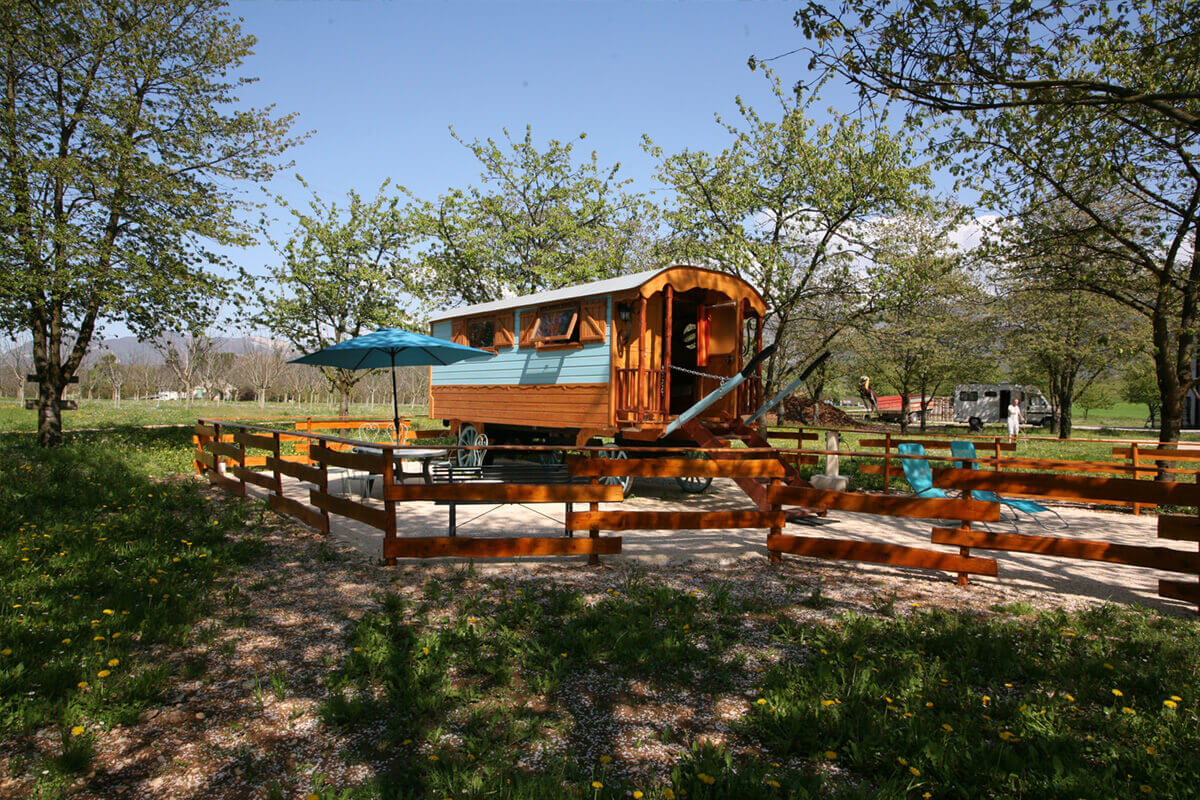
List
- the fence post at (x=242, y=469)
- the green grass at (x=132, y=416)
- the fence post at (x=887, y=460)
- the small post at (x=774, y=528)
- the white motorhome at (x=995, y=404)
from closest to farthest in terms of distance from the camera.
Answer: the small post at (x=774, y=528), the fence post at (x=887, y=460), the fence post at (x=242, y=469), the green grass at (x=132, y=416), the white motorhome at (x=995, y=404)

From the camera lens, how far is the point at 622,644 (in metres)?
4.03

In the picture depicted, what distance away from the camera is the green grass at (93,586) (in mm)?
3193

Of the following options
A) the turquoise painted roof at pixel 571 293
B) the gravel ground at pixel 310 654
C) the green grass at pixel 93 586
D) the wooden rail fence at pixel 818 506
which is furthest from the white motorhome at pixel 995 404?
the green grass at pixel 93 586

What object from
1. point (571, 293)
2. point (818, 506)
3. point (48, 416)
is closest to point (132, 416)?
point (48, 416)

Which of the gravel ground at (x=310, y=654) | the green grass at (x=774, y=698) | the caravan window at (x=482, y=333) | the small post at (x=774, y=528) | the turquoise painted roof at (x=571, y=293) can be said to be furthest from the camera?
the caravan window at (x=482, y=333)

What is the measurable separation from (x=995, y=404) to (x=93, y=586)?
136 feet

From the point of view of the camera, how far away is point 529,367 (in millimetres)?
11352

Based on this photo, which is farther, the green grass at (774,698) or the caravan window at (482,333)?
the caravan window at (482,333)

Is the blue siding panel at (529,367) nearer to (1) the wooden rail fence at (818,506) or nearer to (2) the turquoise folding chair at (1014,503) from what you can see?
(1) the wooden rail fence at (818,506)

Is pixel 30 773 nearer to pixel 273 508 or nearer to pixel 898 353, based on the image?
pixel 273 508

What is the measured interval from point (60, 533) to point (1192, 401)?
172 ft

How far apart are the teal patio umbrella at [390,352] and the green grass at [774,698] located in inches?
201

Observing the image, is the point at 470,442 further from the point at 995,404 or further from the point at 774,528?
the point at 995,404

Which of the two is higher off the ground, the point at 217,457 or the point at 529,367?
the point at 529,367
